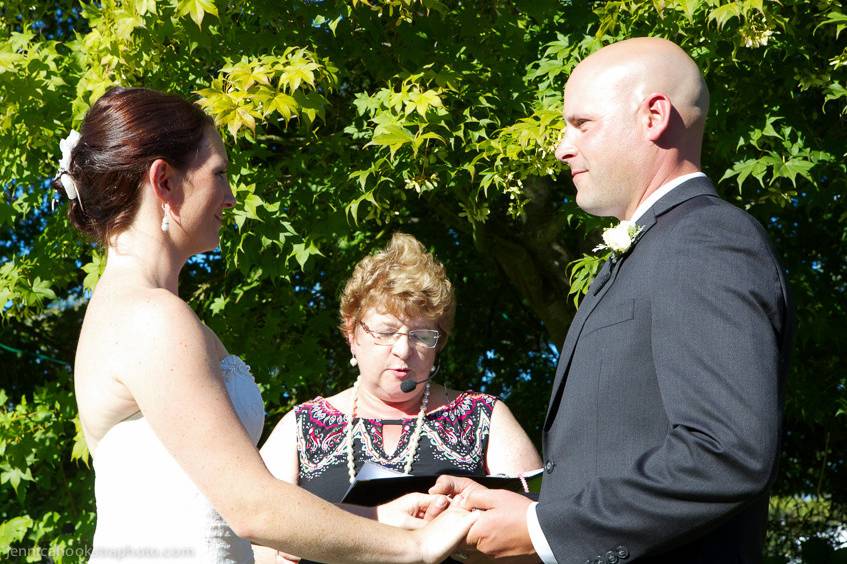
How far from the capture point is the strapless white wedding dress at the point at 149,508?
7.91 feet

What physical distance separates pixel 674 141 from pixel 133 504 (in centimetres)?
156

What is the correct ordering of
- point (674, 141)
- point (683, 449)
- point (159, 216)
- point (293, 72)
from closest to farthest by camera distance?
point (683, 449) → point (674, 141) → point (159, 216) → point (293, 72)

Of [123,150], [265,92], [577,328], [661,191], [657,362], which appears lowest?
[657,362]

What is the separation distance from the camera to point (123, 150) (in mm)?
2484

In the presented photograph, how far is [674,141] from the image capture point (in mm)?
2387

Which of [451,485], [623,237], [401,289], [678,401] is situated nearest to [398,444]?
[401,289]

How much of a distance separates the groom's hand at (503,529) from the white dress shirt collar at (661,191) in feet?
2.45

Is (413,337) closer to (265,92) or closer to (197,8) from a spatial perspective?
(265,92)

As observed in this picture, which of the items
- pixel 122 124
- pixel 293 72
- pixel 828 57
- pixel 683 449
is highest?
pixel 293 72

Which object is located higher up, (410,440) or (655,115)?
(655,115)

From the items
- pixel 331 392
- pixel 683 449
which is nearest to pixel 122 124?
pixel 683 449

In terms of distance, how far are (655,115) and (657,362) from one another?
636 mm

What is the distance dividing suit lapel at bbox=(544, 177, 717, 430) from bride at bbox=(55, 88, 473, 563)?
15.6 inches

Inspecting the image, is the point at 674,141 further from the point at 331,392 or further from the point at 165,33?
the point at 331,392
